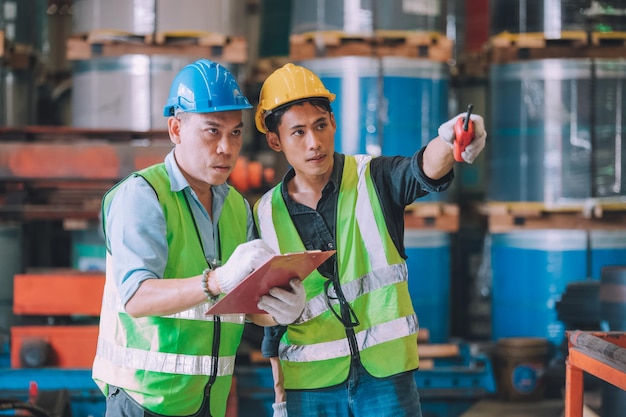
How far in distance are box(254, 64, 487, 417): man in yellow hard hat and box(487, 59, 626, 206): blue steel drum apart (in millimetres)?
3537

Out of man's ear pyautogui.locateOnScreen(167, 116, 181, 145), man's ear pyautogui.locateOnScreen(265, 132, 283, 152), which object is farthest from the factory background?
man's ear pyautogui.locateOnScreen(167, 116, 181, 145)

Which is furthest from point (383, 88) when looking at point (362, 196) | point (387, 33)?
point (362, 196)

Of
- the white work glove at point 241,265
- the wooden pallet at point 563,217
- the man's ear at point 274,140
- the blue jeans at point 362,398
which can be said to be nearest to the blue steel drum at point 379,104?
the wooden pallet at point 563,217

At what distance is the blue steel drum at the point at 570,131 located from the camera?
667 centimetres

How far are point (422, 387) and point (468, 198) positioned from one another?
2526 millimetres

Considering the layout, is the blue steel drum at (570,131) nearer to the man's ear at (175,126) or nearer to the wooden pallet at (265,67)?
the wooden pallet at (265,67)

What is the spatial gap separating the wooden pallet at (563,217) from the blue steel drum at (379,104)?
91 centimetres

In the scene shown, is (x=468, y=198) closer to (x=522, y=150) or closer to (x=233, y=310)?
(x=522, y=150)

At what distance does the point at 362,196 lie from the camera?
341 cm

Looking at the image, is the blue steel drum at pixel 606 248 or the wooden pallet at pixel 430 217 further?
the blue steel drum at pixel 606 248

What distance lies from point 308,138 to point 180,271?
80 centimetres

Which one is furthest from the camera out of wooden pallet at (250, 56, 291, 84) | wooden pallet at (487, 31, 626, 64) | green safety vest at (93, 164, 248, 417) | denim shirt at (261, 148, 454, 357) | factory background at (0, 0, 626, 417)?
wooden pallet at (250, 56, 291, 84)

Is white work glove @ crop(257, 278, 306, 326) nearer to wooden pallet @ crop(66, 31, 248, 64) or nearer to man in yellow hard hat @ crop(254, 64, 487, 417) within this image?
man in yellow hard hat @ crop(254, 64, 487, 417)

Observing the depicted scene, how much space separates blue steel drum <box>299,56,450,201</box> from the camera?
21.2 ft
